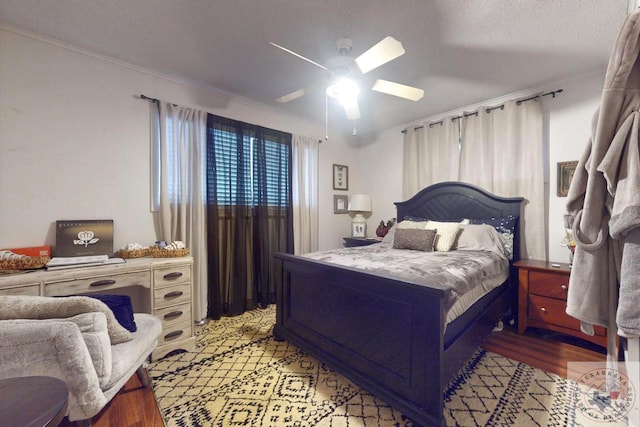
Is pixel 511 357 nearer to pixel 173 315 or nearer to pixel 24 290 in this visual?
pixel 173 315

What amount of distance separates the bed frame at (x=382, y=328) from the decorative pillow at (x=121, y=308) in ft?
3.77

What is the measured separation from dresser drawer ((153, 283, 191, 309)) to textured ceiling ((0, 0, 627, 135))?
79.1 inches

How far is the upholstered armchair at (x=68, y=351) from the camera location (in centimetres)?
103

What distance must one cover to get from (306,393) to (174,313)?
1.26 meters

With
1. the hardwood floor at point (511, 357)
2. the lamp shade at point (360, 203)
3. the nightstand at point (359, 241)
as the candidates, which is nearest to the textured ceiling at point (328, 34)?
the lamp shade at point (360, 203)

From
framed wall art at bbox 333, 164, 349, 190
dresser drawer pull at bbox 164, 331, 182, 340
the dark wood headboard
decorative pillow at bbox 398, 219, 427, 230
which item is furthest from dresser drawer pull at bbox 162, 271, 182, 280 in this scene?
the dark wood headboard

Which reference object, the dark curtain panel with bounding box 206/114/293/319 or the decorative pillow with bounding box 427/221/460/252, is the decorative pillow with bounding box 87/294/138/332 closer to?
the dark curtain panel with bounding box 206/114/293/319

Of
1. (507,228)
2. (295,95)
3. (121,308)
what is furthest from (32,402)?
(507,228)

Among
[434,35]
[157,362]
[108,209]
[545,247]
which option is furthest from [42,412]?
[545,247]

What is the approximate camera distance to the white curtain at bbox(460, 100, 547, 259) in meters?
2.81

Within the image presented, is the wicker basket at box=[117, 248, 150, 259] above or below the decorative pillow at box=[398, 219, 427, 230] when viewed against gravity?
below

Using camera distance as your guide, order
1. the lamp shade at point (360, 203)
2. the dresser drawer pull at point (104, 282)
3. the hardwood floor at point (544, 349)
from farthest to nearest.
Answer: the lamp shade at point (360, 203) < the hardwood floor at point (544, 349) < the dresser drawer pull at point (104, 282)

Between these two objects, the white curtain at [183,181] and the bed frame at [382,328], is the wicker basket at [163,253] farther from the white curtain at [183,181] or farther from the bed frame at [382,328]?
the bed frame at [382,328]

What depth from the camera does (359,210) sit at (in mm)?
4168
